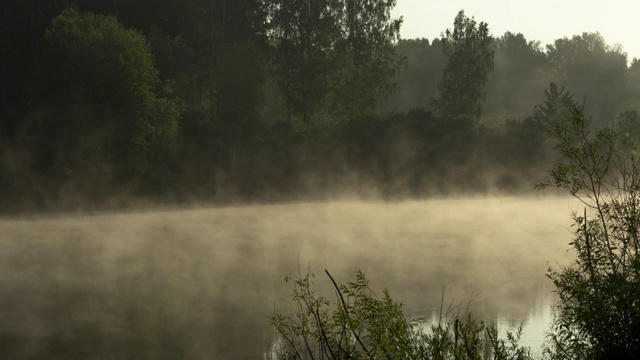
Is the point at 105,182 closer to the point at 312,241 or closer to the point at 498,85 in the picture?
the point at 312,241

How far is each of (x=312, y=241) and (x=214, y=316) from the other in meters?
19.8

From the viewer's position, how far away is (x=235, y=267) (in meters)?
37.0

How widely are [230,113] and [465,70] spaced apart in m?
19.3

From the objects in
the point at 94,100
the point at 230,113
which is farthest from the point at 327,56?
the point at 94,100

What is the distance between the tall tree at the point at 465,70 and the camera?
68.9 meters

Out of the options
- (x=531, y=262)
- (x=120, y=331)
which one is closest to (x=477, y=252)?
(x=531, y=262)

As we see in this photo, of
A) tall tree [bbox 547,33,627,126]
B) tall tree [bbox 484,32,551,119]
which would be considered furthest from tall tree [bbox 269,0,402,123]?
tall tree [bbox 484,32,551,119]

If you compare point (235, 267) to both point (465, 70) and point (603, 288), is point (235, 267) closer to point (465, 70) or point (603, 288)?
point (603, 288)

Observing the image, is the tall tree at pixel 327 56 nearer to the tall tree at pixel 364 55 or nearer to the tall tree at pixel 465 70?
the tall tree at pixel 364 55

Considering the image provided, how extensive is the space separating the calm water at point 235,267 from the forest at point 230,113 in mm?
2041

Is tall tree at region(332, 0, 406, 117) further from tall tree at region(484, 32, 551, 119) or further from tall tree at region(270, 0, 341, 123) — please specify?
tall tree at region(484, 32, 551, 119)

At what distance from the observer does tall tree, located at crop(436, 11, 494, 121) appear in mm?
68938

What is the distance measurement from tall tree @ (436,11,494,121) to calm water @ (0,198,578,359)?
338 inches

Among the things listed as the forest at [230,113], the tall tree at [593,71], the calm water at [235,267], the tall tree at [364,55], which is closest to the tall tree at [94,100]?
the forest at [230,113]
